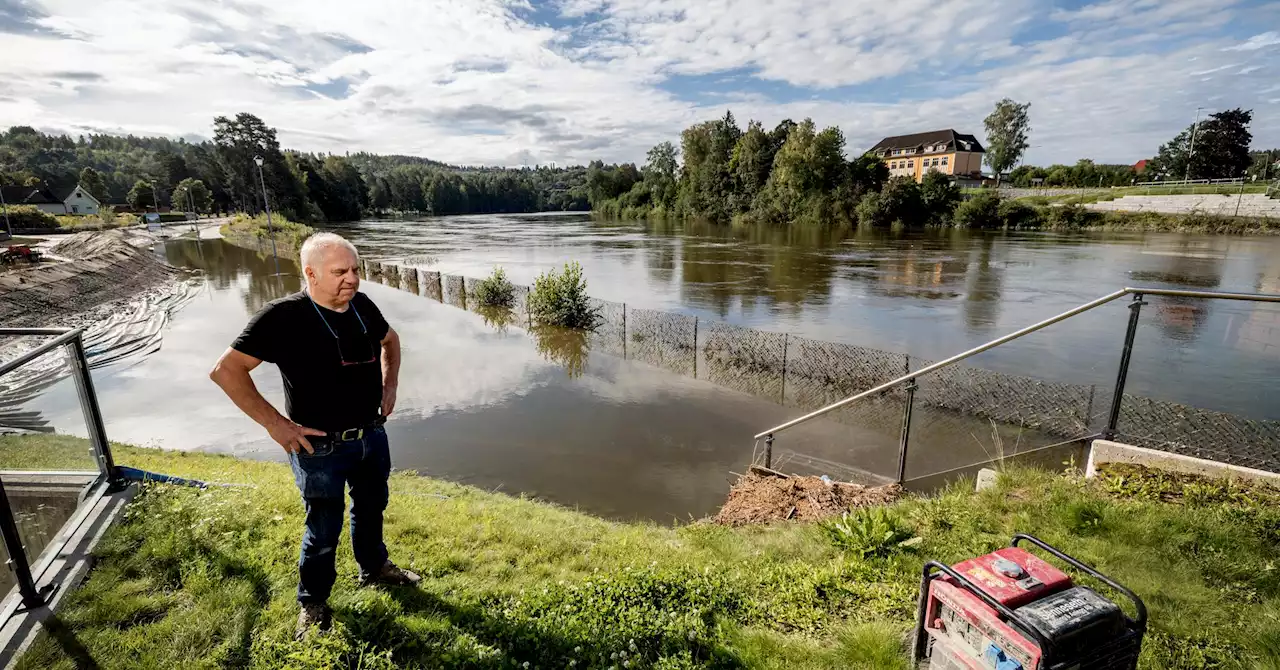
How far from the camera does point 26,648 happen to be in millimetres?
2711

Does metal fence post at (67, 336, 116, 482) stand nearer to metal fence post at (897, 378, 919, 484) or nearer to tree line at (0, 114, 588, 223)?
metal fence post at (897, 378, 919, 484)

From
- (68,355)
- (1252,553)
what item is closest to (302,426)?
(68,355)

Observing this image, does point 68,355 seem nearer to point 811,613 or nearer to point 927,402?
point 811,613

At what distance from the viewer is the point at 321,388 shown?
9.61ft

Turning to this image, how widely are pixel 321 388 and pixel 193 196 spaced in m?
105

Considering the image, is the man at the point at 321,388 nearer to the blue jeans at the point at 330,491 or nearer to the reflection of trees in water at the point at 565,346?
the blue jeans at the point at 330,491

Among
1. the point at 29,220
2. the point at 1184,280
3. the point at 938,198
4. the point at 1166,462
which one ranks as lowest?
the point at 1184,280

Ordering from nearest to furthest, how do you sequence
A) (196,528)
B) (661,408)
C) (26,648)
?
1. (26,648)
2. (196,528)
3. (661,408)

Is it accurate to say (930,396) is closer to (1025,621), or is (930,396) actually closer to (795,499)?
(795,499)

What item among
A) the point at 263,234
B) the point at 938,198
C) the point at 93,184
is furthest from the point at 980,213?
the point at 93,184

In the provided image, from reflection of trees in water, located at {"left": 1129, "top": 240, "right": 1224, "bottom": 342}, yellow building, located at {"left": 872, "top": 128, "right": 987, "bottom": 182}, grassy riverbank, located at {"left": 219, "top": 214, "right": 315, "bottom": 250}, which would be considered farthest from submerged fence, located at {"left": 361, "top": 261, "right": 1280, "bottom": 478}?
yellow building, located at {"left": 872, "top": 128, "right": 987, "bottom": 182}

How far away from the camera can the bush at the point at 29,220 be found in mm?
45281

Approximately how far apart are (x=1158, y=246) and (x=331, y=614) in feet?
158

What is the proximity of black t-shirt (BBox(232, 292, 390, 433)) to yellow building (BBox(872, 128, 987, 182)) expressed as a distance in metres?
90.6
